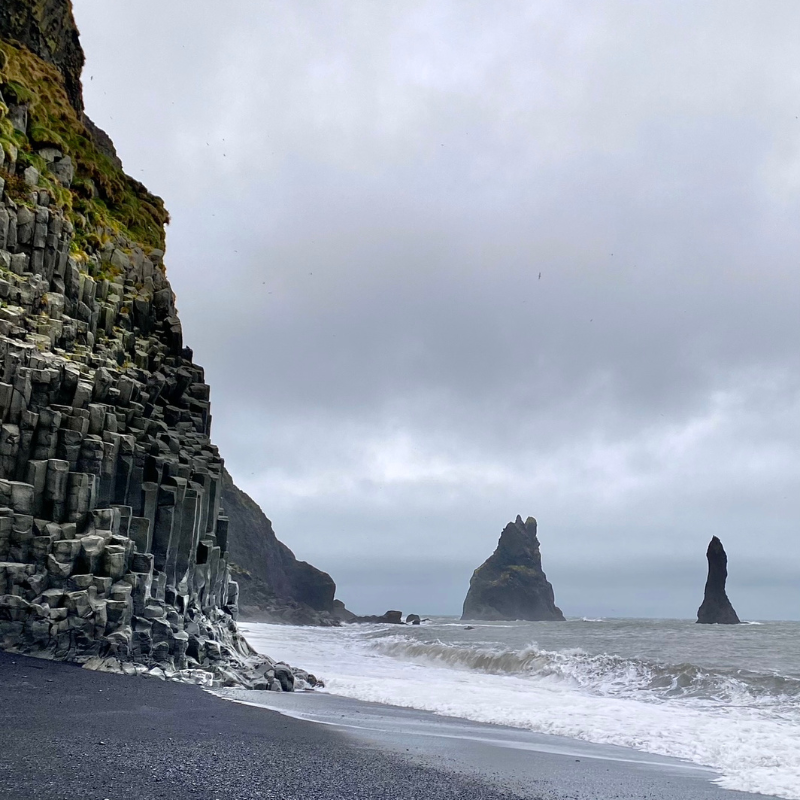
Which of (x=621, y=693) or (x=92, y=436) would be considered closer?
(x=92, y=436)

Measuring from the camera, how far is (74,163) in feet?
93.0

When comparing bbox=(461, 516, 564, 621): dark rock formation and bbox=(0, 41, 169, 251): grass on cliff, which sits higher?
bbox=(0, 41, 169, 251): grass on cliff

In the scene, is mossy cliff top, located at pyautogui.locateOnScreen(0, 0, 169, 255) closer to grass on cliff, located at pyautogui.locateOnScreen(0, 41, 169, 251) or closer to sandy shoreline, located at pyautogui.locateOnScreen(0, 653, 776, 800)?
grass on cliff, located at pyautogui.locateOnScreen(0, 41, 169, 251)

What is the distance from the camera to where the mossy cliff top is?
25.2 metres

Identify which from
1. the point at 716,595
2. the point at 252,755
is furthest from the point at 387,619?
the point at 252,755

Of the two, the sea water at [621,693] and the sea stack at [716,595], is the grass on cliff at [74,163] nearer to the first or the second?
the sea water at [621,693]

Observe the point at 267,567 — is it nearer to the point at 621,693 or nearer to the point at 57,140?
the point at 621,693

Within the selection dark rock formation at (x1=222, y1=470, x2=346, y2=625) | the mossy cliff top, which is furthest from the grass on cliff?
dark rock formation at (x1=222, y1=470, x2=346, y2=625)

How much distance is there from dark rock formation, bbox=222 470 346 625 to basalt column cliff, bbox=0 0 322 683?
2827 inches

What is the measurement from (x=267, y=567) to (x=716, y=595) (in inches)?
2526

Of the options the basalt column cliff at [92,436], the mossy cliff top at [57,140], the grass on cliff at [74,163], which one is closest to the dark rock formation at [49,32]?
the mossy cliff top at [57,140]

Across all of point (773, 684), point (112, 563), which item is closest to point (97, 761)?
point (112, 563)

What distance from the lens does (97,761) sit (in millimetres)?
8430

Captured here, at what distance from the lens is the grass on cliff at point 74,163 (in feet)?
82.8
